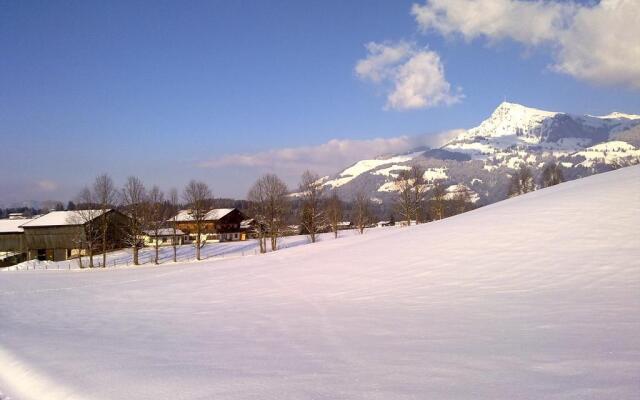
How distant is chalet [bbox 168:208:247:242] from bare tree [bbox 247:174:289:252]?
28.5 metres

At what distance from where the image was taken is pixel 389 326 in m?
11.7

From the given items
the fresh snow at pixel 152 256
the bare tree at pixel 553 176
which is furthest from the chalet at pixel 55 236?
the bare tree at pixel 553 176

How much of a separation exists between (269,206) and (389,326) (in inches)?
2014

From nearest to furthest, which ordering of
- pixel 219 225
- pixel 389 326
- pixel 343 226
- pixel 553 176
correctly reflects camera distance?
pixel 389 326
pixel 219 225
pixel 553 176
pixel 343 226

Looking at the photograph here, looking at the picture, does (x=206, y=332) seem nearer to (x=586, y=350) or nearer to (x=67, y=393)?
(x=67, y=393)

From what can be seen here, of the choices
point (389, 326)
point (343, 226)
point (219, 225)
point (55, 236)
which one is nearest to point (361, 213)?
point (219, 225)

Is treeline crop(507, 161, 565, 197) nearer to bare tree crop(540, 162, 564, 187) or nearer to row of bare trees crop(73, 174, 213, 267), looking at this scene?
bare tree crop(540, 162, 564, 187)

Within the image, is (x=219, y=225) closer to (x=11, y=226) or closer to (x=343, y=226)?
(x=343, y=226)

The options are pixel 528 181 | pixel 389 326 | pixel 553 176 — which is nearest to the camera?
pixel 389 326

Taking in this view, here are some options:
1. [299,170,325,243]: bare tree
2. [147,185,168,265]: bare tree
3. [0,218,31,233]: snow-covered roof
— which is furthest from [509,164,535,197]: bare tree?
[0,218,31,233]: snow-covered roof

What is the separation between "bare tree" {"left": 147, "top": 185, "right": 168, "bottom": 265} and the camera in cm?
5634

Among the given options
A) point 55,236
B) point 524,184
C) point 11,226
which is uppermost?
point 524,184

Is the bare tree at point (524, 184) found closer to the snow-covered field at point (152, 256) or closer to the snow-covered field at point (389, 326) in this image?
the snow-covered field at point (152, 256)

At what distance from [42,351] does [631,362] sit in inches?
519
